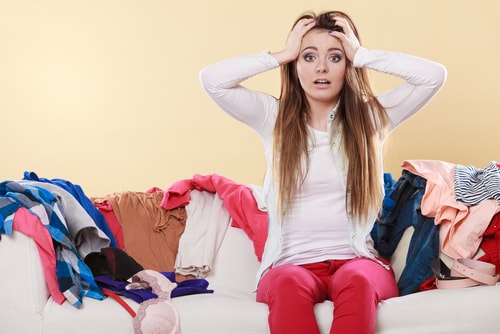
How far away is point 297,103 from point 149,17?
6.31ft

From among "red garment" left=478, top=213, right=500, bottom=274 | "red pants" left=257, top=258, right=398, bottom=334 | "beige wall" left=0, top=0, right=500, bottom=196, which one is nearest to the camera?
"red pants" left=257, top=258, right=398, bottom=334

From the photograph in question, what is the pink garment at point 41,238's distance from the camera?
2.63 metres

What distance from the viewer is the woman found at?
2570mm

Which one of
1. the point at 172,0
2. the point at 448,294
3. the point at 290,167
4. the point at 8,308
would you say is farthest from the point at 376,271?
the point at 172,0

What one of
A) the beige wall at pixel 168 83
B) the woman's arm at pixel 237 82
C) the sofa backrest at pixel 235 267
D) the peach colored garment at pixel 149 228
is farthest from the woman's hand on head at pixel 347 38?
the beige wall at pixel 168 83

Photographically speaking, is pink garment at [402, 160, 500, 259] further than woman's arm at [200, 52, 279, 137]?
Yes

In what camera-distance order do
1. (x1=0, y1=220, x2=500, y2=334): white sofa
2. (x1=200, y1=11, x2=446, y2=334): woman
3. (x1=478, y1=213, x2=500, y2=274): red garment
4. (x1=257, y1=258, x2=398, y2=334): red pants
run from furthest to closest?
(x1=478, y1=213, x2=500, y2=274): red garment
(x1=200, y1=11, x2=446, y2=334): woman
(x1=0, y1=220, x2=500, y2=334): white sofa
(x1=257, y1=258, x2=398, y2=334): red pants

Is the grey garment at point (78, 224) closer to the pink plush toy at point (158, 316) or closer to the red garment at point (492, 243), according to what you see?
the pink plush toy at point (158, 316)

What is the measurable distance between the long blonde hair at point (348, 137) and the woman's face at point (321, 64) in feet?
0.15

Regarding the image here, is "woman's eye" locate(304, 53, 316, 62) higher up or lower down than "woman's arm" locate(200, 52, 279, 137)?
higher up

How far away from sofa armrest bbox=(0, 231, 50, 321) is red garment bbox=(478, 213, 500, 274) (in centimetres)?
145

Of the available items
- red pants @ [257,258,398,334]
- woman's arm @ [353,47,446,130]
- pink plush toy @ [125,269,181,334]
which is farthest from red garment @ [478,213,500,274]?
pink plush toy @ [125,269,181,334]

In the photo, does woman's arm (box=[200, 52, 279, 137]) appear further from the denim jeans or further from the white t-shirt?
the denim jeans

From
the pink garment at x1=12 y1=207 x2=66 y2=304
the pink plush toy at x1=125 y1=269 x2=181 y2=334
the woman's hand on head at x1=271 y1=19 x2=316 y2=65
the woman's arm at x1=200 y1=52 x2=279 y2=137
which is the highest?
the woman's hand on head at x1=271 y1=19 x2=316 y2=65
